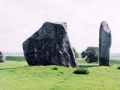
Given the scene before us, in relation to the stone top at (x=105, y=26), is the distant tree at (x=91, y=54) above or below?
below

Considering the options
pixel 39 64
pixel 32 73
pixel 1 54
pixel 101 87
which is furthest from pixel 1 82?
pixel 1 54

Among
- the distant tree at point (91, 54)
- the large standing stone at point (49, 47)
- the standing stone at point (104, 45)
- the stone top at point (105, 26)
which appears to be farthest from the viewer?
the distant tree at point (91, 54)

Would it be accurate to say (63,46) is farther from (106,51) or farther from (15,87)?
(15,87)

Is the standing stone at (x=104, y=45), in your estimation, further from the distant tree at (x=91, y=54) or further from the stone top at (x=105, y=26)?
the distant tree at (x=91, y=54)

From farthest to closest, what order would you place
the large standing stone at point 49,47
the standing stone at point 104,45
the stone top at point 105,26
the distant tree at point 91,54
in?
the distant tree at point 91,54 < the stone top at point 105,26 < the standing stone at point 104,45 < the large standing stone at point 49,47

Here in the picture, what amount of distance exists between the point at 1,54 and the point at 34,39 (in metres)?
28.5

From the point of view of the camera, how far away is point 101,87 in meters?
18.2

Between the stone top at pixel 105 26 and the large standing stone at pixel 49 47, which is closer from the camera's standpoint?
the large standing stone at pixel 49 47

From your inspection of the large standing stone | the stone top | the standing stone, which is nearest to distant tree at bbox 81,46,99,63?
the stone top

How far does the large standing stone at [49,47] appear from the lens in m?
30.5

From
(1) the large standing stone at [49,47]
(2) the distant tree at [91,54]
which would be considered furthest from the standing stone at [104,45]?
(2) the distant tree at [91,54]

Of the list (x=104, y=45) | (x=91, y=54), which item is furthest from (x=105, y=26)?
(x=91, y=54)

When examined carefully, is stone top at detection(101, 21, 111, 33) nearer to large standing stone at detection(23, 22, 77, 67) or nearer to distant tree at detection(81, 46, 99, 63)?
large standing stone at detection(23, 22, 77, 67)

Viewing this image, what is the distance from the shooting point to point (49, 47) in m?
30.8
